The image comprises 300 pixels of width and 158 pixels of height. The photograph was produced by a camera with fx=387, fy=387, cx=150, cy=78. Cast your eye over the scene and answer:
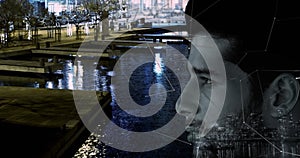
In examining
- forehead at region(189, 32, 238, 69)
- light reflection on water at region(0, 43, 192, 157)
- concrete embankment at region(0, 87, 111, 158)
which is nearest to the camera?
forehead at region(189, 32, 238, 69)

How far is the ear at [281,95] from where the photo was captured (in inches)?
60.3

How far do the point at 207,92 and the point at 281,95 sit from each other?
298 millimetres

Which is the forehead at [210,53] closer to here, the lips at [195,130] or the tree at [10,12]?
the lips at [195,130]

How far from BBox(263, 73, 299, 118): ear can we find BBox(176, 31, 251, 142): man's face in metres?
0.09

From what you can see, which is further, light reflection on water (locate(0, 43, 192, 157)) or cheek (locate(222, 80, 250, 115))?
light reflection on water (locate(0, 43, 192, 157))

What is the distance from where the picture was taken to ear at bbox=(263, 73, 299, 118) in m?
1.53

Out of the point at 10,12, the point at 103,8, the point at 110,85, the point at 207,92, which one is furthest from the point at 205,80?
the point at 103,8

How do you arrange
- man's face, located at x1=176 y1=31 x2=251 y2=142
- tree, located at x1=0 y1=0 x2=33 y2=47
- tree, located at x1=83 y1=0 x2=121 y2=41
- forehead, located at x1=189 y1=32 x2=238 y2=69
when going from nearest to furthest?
forehead, located at x1=189 y1=32 x2=238 y2=69
man's face, located at x1=176 y1=31 x2=251 y2=142
tree, located at x1=0 y1=0 x2=33 y2=47
tree, located at x1=83 y1=0 x2=121 y2=41

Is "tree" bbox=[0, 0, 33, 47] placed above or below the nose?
above


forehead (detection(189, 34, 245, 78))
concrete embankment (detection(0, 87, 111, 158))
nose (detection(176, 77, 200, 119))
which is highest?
forehead (detection(189, 34, 245, 78))

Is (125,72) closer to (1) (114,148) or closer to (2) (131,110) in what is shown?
(2) (131,110)

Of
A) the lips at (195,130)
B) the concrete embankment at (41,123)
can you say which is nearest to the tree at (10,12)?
the concrete embankment at (41,123)

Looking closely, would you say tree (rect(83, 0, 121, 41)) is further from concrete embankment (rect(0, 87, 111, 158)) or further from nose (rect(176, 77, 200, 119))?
nose (rect(176, 77, 200, 119))

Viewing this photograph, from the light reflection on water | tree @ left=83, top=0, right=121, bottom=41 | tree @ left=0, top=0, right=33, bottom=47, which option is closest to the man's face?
the light reflection on water
